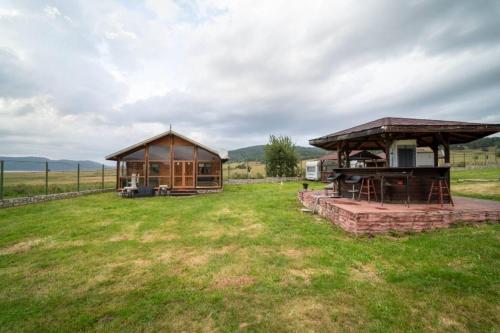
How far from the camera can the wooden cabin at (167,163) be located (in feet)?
49.9

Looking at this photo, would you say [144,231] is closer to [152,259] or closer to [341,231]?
[152,259]

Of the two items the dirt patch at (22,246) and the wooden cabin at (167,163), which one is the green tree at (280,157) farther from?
the dirt patch at (22,246)

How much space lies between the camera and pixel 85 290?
10.4 ft

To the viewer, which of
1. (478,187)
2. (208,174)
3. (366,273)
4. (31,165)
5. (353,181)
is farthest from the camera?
(208,174)

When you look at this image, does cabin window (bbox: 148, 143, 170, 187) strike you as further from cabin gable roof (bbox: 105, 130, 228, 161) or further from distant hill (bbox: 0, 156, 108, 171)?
distant hill (bbox: 0, 156, 108, 171)

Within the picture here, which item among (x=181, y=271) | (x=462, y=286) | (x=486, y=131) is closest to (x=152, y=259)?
(x=181, y=271)

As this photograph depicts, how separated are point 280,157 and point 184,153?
12.2 metres

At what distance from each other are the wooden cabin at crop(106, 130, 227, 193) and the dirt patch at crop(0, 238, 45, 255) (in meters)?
9.73

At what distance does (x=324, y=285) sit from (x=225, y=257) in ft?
6.14

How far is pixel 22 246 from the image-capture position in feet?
16.2

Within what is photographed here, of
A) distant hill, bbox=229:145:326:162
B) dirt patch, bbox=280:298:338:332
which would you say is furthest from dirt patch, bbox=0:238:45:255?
distant hill, bbox=229:145:326:162

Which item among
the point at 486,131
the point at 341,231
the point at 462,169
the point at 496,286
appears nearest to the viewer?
the point at 496,286

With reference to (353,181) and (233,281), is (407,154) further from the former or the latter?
(233,281)

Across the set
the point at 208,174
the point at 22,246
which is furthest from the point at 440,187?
the point at 208,174
